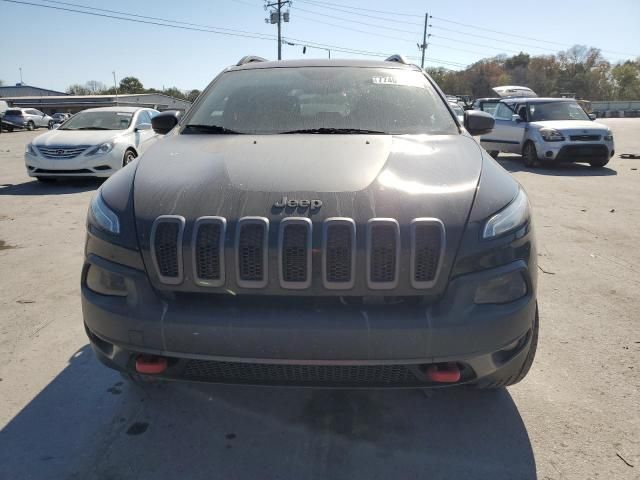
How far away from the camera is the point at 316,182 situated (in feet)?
7.07

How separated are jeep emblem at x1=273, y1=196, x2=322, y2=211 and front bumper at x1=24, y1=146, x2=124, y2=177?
837cm

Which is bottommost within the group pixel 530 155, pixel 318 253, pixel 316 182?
pixel 530 155

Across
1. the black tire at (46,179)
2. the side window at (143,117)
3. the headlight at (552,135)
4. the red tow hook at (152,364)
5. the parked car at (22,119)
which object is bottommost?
the parked car at (22,119)

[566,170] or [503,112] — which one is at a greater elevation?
[503,112]

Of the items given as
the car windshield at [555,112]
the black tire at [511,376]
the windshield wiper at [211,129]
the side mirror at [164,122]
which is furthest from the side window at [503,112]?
the black tire at [511,376]

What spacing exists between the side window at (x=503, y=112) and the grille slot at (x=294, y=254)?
13199 mm

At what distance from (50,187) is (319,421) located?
921 centimetres

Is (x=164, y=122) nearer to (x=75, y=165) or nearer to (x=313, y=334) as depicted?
(x=313, y=334)

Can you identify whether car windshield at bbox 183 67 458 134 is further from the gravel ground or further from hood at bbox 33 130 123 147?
hood at bbox 33 130 123 147

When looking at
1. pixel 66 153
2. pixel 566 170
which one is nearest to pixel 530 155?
pixel 566 170

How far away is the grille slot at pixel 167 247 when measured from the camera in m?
1.97

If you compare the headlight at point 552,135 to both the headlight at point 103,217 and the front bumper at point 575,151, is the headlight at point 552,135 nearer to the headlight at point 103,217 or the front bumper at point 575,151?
the front bumper at point 575,151

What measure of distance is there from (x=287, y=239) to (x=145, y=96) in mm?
80849

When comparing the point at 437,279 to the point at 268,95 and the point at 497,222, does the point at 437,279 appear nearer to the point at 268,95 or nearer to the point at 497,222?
the point at 497,222
